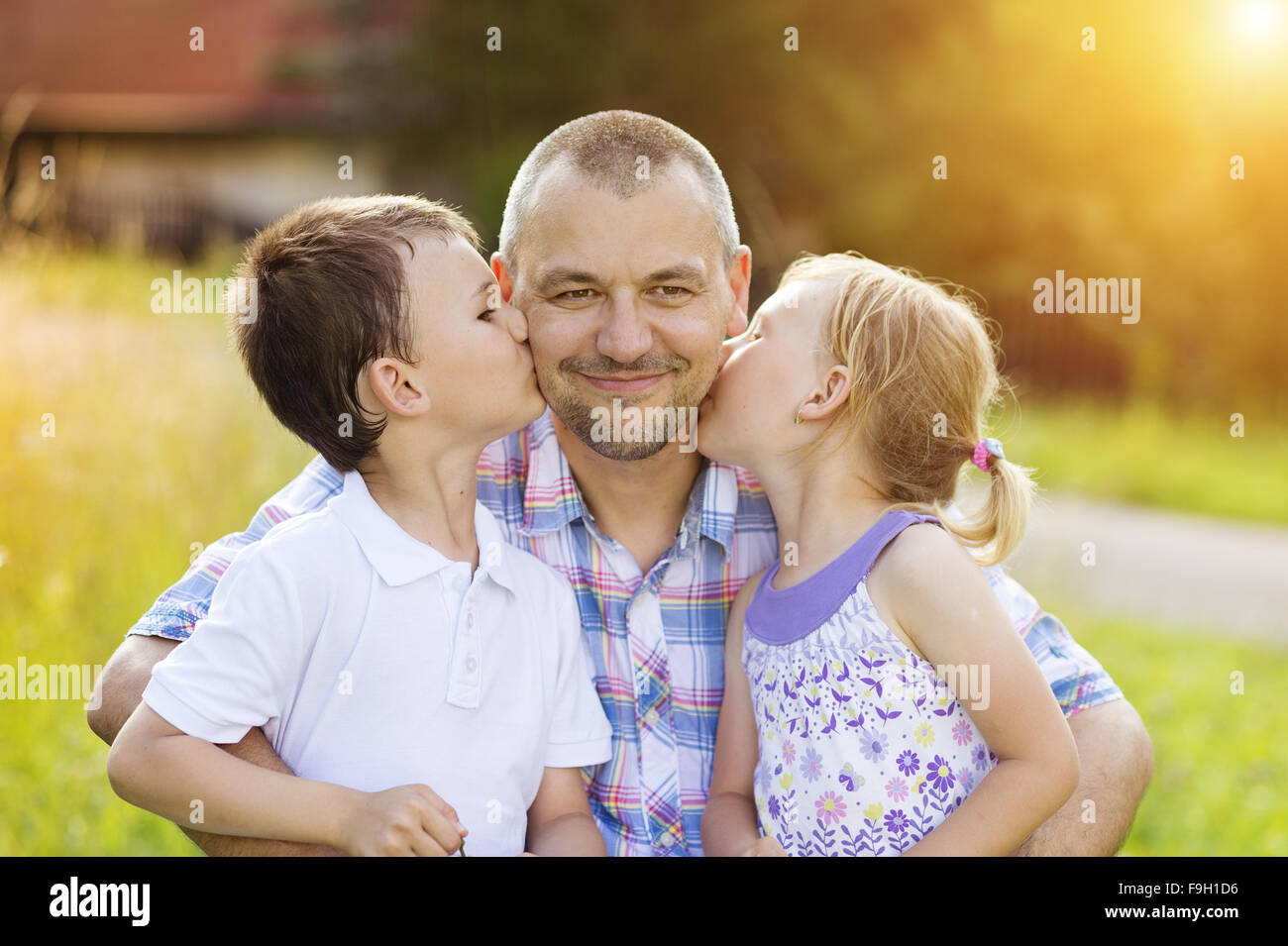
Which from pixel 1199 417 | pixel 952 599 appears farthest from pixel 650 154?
pixel 1199 417

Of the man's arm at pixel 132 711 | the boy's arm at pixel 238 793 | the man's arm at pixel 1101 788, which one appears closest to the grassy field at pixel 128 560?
the man's arm at pixel 132 711

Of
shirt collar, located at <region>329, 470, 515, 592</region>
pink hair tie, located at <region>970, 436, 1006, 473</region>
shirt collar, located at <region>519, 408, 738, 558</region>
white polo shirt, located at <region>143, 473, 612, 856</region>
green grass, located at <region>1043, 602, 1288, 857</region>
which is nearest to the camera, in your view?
white polo shirt, located at <region>143, 473, 612, 856</region>

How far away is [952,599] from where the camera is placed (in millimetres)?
2088

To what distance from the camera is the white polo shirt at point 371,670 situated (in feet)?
6.56

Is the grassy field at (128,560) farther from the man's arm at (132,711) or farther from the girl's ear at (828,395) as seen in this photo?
the girl's ear at (828,395)

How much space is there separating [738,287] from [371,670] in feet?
3.90

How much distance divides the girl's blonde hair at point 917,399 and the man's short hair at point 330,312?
2.60 ft

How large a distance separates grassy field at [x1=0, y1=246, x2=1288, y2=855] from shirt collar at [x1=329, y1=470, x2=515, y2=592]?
75.7 inches

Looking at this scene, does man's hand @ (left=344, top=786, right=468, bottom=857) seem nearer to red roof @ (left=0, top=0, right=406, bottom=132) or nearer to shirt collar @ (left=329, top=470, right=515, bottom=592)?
shirt collar @ (left=329, top=470, right=515, bottom=592)

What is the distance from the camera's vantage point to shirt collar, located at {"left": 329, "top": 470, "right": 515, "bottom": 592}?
212 cm

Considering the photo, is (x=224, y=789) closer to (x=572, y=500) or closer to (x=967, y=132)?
(x=572, y=500)

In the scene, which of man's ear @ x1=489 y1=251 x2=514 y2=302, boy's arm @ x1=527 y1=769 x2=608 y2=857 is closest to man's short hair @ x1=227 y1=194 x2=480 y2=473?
man's ear @ x1=489 y1=251 x2=514 y2=302
